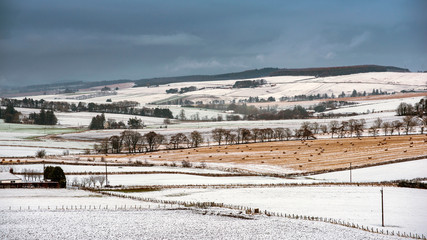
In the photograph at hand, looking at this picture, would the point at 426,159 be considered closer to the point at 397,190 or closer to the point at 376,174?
the point at 376,174

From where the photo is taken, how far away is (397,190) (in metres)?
58.6

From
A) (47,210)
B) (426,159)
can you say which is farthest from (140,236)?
(426,159)

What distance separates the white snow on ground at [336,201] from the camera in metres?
45.8

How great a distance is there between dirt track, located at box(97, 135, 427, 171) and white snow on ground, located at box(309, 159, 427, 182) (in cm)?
439

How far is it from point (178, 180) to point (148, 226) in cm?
2929

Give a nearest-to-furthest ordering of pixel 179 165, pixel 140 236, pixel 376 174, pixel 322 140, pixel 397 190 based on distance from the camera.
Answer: pixel 140 236, pixel 397 190, pixel 376 174, pixel 179 165, pixel 322 140

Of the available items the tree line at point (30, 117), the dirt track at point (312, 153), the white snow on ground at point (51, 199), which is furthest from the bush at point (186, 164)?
→ the tree line at point (30, 117)

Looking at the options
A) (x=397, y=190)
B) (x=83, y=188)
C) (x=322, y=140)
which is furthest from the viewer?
(x=322, y=140)

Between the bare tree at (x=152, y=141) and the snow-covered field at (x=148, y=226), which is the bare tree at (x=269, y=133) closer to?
the bare tree at (x=152, y=141)

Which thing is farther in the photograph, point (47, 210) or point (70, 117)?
point (70, 117)

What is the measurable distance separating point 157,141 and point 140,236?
79.4 metres

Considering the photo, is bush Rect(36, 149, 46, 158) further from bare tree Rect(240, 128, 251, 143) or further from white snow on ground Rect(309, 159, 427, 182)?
white snow on ground Rect(309, 159, 427, 182)

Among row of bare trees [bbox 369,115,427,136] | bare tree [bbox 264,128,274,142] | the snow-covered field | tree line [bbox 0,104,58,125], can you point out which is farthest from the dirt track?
tree line [bbox 0,104,58,125]

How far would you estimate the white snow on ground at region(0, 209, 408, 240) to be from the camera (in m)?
39.3
